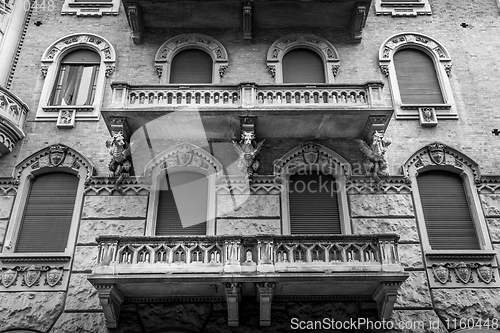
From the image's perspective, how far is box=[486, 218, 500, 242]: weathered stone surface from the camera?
43.6ft

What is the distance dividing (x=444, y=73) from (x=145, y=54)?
30.0 ft

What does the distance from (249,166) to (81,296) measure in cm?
524

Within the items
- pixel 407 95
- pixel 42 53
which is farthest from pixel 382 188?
pixel 42 53

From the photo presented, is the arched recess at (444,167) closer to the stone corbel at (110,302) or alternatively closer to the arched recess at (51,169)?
the stone corbel at (110,302)

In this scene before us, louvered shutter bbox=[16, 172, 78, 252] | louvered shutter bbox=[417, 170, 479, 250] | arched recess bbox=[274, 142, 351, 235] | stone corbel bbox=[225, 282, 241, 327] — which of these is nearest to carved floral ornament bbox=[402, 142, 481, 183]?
louvered shutter bbox=[417, 170, 479, 250]

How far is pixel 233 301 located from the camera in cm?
1122

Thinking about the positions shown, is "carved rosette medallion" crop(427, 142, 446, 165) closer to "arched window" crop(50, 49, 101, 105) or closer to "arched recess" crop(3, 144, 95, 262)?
"arched recess" crop(3, 144, 95, 262)

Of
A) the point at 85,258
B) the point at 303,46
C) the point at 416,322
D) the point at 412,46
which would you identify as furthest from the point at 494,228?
the point at 85,258

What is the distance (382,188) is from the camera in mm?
13969

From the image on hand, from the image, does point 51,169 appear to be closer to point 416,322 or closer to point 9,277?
point 9,277

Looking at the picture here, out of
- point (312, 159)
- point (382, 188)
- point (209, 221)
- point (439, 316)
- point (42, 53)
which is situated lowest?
point (439, 316)

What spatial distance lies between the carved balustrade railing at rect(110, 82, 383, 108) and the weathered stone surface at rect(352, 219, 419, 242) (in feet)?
10.00

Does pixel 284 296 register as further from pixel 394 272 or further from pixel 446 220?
pixel 446 220

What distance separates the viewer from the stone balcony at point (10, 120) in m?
13.9
